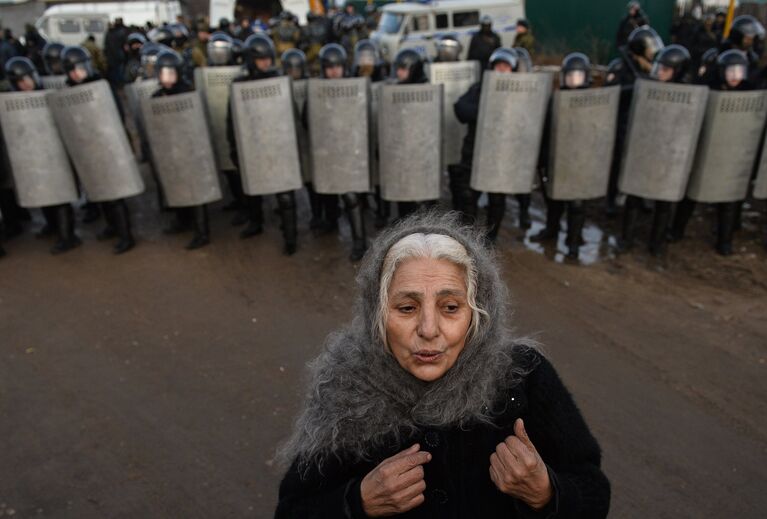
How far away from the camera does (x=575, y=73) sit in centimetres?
537

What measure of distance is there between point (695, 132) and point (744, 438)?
2722 millimetres

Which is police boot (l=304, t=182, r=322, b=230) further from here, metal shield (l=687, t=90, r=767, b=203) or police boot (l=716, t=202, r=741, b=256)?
police boot (l=716, t=202, r=741, b=256)

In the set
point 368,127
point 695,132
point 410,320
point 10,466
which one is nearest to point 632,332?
point 695,132

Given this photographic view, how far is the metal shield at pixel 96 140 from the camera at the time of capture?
5551 mm

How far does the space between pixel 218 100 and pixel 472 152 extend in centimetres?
277

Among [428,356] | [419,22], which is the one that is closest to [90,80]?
[428,356]

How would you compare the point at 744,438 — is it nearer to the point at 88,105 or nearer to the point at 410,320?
the point at 410,320

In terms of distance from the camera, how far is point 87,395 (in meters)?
3.83

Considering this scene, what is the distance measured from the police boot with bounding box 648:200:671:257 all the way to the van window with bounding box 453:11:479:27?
910 centimetres

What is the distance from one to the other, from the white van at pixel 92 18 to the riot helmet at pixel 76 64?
1337 cm

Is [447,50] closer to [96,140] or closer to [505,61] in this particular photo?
[505,61]

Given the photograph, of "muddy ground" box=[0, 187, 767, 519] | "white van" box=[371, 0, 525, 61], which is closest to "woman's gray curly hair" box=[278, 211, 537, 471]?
"muddy ground" box=[0, 187, 767, 519]

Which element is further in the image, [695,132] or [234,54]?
→ [234,54]

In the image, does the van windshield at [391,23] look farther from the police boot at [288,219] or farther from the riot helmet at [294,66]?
the police boot at [288,219]
